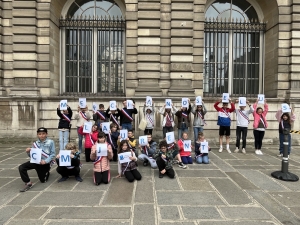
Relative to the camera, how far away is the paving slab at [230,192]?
15.7 feet

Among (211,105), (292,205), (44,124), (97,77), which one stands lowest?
(292,205)

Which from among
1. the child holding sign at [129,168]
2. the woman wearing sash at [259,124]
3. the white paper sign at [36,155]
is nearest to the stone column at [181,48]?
the woman wearing sash at [259,124]

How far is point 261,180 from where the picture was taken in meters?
6.09

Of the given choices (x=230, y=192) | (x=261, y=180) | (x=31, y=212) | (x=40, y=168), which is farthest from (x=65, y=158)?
(x=261, y=180)

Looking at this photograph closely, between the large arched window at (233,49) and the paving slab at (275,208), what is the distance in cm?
764

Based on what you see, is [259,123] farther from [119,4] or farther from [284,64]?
[119,4]

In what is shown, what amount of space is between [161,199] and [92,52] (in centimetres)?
948

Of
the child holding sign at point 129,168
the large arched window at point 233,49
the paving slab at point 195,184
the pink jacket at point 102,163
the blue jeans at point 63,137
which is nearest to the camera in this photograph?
the paving slab at point 195,184

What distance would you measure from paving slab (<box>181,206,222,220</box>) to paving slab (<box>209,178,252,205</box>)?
0.56 meters

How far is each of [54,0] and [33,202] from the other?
33.1ft

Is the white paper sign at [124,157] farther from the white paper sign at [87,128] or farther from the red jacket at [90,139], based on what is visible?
the white paper sign at [87,128]

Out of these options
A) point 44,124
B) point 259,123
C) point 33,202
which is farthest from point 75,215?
point 44,124

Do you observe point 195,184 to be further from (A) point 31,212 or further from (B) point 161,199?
(A) point 31,212

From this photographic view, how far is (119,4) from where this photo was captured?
41.2ft
